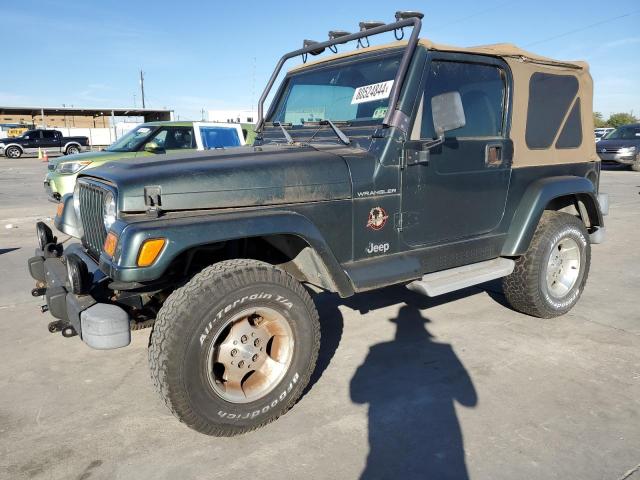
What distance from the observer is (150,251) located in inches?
94.6

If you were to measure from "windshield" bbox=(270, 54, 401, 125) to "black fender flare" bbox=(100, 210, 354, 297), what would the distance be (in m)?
1.12

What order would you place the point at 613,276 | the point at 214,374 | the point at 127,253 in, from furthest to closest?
the point at 613,276 → the point at 214,374 → the point at 127,253

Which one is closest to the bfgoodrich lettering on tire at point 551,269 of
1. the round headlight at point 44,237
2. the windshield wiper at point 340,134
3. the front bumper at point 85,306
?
→ the windshield wiper at point 340,134

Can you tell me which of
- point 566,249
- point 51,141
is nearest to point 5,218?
point 566,249

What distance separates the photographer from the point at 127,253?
2.37 meters

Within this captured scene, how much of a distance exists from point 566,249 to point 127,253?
12.4 feet

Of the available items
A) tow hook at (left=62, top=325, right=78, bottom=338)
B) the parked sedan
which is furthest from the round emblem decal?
the parked sedan

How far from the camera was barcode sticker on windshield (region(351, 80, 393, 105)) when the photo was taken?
132 inches

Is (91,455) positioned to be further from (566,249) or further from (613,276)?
(613,276)

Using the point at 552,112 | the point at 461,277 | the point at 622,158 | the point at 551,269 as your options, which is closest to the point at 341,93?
the point at 461,277

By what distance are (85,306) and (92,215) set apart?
0.64 m

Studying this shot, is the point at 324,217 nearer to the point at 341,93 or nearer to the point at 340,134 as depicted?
the point at 340,134

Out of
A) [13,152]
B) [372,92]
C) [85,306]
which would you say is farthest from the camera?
[13,152]

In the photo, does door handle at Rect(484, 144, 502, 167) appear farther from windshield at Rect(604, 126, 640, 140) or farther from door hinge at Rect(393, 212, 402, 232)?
windshield at Rect(604, 126, 640, 140)
